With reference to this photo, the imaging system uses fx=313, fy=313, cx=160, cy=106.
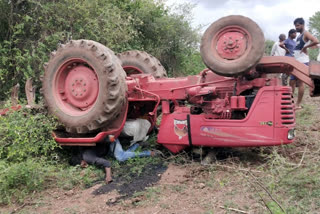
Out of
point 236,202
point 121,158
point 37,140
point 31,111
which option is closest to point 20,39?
point 31,111

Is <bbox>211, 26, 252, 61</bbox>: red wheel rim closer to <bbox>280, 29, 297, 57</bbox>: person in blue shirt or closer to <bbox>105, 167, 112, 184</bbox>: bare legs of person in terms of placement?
<bbox>105, 167, 112, 184</bbox>: bare legs of person

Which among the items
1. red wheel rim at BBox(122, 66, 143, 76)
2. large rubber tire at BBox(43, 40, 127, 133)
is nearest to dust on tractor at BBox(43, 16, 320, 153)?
large rubber tire at BBox(43, 40, 127, 133)

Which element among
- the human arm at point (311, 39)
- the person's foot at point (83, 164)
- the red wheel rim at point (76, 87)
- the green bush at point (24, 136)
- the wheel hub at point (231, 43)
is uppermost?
the human arm at point (311, 39)

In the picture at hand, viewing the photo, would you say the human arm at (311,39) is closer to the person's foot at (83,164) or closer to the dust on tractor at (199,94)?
the dust on tractor at (199,94)

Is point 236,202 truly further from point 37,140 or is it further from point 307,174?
point 37,140

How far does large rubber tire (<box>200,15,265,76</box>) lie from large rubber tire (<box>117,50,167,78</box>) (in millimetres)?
1749

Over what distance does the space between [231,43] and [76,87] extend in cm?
234

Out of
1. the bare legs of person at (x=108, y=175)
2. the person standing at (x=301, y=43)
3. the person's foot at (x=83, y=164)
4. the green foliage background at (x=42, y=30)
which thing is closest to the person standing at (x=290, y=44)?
the person standing at (x=301, y=43)

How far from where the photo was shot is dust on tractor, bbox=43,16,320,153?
3.82 meters

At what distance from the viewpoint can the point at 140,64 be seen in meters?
5.77

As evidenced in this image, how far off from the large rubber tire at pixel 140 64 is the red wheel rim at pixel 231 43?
183 cm

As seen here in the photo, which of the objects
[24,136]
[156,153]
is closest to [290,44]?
[156,153]

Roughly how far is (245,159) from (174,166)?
952 mm

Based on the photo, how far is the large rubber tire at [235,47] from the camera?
3766 mm
